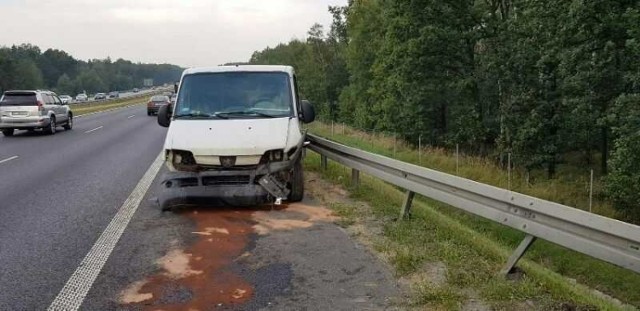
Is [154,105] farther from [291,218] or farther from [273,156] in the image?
[291,218]

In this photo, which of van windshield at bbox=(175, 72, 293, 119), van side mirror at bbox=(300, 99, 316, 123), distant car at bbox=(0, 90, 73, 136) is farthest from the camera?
distant car at bbox=(0, 90, 73, 136)

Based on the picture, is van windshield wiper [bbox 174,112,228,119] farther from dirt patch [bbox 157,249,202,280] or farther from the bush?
the bush

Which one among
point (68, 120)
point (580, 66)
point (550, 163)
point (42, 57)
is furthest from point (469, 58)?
point (42, 57)

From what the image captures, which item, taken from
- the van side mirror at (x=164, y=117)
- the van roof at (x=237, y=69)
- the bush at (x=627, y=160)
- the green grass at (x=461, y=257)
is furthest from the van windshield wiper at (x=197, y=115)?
the bush at (x=627, y=160)

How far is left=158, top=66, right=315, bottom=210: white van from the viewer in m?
7.46

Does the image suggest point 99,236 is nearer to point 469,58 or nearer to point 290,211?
point 290,211


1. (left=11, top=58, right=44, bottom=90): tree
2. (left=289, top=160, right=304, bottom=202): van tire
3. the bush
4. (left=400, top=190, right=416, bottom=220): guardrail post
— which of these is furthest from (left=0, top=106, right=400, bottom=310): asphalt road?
(left=11, top=58, right=44, bottom=90): tree

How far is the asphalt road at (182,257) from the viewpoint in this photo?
178 inches

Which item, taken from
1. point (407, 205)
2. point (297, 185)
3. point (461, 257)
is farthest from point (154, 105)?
point (461, 257)

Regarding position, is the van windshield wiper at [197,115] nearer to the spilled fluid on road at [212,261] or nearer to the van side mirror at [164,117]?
the van side mirror at [164,117]

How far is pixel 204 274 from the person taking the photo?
5.11m

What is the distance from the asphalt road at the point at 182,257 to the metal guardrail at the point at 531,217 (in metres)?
1.09

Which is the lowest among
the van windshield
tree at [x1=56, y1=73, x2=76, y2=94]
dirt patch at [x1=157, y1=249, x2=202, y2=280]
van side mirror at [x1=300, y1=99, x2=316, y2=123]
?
tree at [x1=56, y1=73, x2=76, y2=94]

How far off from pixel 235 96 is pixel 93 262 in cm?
378
